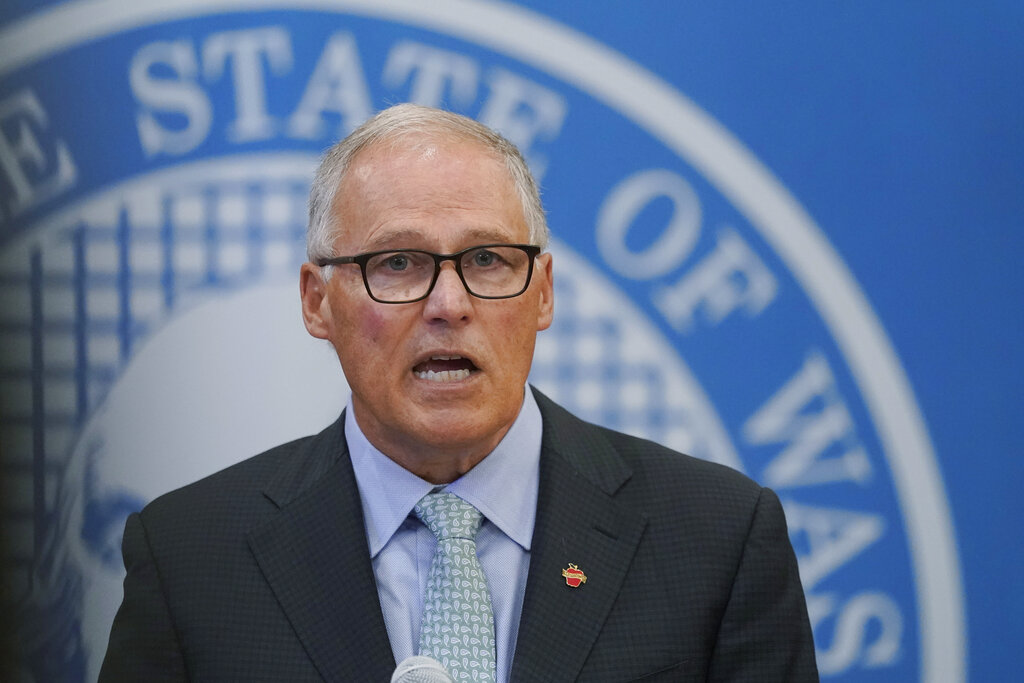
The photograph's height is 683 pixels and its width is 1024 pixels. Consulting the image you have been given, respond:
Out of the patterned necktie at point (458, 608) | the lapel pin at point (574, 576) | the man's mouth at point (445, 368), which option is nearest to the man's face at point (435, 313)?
the man's mouth at point (445, 368)

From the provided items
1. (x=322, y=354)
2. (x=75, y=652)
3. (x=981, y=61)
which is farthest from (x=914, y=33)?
(x=75, y=652)

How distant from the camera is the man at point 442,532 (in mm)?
1644

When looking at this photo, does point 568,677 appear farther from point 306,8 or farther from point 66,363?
point 306,8

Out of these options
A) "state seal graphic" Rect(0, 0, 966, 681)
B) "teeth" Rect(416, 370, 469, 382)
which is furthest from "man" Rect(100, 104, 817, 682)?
"state seal graphic" Rect(0, 0, 966, 681)

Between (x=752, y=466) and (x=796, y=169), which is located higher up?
(x=796, y=169)

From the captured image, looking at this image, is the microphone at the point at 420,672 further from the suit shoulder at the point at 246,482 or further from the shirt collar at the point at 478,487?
the suit shoulder at the point at 246,482

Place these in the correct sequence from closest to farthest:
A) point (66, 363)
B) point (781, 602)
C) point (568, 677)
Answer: point (568, 677) → point (781, 602) → point (66, 363)

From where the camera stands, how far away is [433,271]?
5.45ft

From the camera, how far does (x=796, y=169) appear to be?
2426 millimetres

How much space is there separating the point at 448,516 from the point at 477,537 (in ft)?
0.21

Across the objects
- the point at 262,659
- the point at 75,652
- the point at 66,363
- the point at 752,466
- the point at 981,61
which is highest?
the point at 981,61

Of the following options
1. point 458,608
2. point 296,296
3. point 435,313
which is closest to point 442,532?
point 458,608

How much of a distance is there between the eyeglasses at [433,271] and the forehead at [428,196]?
0.08 feet

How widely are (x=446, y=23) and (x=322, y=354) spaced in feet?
2.56
